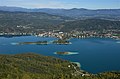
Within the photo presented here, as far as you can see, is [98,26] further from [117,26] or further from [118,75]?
[118,75]

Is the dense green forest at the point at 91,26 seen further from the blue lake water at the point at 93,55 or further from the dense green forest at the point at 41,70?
the dense green forest at the point at 41,70

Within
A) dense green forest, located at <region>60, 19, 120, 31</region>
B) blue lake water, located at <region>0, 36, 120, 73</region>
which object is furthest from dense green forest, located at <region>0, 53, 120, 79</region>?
dense green forest, located at <region>60, 19, 120, 31</region>

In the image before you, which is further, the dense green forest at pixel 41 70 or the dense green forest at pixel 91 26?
the dense green forest at pixel 91 26

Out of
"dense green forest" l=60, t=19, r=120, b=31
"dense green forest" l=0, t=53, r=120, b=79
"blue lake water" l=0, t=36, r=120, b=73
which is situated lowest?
"dense green forest" l=60, t=19, r=120, b=31

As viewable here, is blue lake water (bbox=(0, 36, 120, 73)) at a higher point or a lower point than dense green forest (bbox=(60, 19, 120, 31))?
higher

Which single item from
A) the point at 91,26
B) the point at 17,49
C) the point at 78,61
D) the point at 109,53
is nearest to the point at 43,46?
the point at 17,49

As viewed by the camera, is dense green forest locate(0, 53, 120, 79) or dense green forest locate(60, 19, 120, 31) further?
dense green forest locate(60, 19, 120, 31)

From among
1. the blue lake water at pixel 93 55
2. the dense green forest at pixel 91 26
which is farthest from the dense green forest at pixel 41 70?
the dense green forest at pixel 91 26

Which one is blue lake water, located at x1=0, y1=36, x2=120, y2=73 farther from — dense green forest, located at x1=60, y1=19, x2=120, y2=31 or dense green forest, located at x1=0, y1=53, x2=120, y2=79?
dense green forest, located at x1=60, y1=19, x2=120, y2=31

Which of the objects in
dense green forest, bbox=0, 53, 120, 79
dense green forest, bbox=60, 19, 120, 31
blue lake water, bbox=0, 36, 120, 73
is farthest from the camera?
dense green forest, bbox=60, 19, 120, 31
